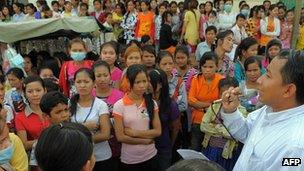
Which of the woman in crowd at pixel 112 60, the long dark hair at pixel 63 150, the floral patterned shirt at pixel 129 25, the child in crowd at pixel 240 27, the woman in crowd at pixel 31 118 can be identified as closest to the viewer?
the long dark hair at pixel 63 150

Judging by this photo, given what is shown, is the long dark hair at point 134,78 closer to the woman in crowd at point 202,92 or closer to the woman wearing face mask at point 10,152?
the woman in crowd at point 202,92

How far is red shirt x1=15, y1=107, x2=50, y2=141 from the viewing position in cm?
360

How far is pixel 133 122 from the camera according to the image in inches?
150

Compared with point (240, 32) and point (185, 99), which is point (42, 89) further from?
point (240, 32)

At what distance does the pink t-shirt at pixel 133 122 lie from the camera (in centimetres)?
382

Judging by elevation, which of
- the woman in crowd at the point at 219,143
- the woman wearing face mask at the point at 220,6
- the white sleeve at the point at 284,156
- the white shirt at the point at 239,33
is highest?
the woman wearing face mask at the point at 220,6

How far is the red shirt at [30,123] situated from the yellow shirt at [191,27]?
20.9 ft

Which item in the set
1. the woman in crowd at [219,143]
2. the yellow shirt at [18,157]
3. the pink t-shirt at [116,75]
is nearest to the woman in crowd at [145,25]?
the pink t-shirt at [116,75]

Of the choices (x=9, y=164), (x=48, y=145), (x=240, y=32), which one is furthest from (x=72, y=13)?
Answer: (x=48, y=145)

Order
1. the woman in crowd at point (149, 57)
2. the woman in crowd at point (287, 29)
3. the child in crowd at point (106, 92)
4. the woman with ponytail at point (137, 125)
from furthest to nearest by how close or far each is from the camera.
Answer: the woman in crowd at point (287, 29) → the woman in crowd at point (149, 57) → the child in crowd at point (106, 92) → the woman with ponytail at point (137, 125)

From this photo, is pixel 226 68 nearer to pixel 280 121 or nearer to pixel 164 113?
pixel 164 113

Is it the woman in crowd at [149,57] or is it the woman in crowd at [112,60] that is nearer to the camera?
the woman in crowd at [112,60]

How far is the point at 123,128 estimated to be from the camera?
3816mm

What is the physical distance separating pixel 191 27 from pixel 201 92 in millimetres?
5141
